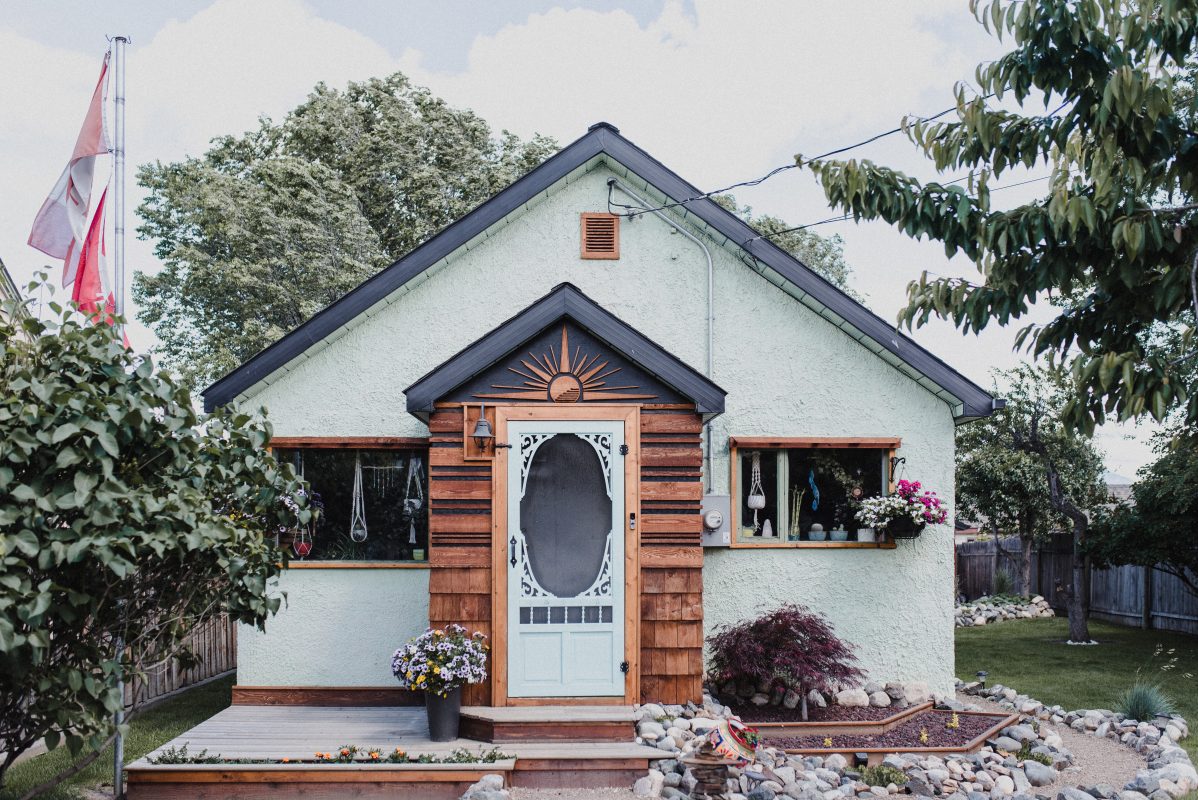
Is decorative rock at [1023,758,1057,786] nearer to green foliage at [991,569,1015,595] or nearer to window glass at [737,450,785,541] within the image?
window glass at [737,450,785,541]

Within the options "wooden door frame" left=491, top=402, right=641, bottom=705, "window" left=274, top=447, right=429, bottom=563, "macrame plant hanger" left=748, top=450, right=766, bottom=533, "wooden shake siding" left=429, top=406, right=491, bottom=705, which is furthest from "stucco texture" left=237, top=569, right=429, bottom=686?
"macrame plant hanger" left=748, top=450, right=766, bottom=533

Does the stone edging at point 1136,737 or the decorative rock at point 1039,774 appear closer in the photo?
the stone edging at point 1136,737

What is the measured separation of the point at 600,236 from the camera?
10.4m

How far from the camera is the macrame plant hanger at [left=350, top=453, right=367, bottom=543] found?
32.8 feet

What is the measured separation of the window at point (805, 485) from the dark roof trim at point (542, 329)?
168 cm

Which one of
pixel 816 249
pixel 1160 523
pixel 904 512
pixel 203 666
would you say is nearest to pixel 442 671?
pixel 904 512

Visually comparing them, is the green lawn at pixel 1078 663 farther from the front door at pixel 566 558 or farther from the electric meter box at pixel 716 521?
the front door at pixel 566 558

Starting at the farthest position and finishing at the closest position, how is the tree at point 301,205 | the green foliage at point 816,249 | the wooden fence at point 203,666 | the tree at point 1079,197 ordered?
the green foliage at point 816,249 → the tree at point 301,205 → the wooden fence at point 203,666 → the tree at point 1079,197

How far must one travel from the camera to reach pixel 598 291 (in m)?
10.3

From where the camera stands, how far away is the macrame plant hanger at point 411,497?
10.0 metres

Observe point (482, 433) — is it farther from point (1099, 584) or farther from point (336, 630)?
point (1099, 584)

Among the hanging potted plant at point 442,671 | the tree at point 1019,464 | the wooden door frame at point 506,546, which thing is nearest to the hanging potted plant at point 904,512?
the wooden door frame at point 506,546

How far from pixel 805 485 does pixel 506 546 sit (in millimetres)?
3271

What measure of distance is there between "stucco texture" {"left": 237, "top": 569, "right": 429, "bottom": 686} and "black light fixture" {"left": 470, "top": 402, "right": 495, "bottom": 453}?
1911mm
